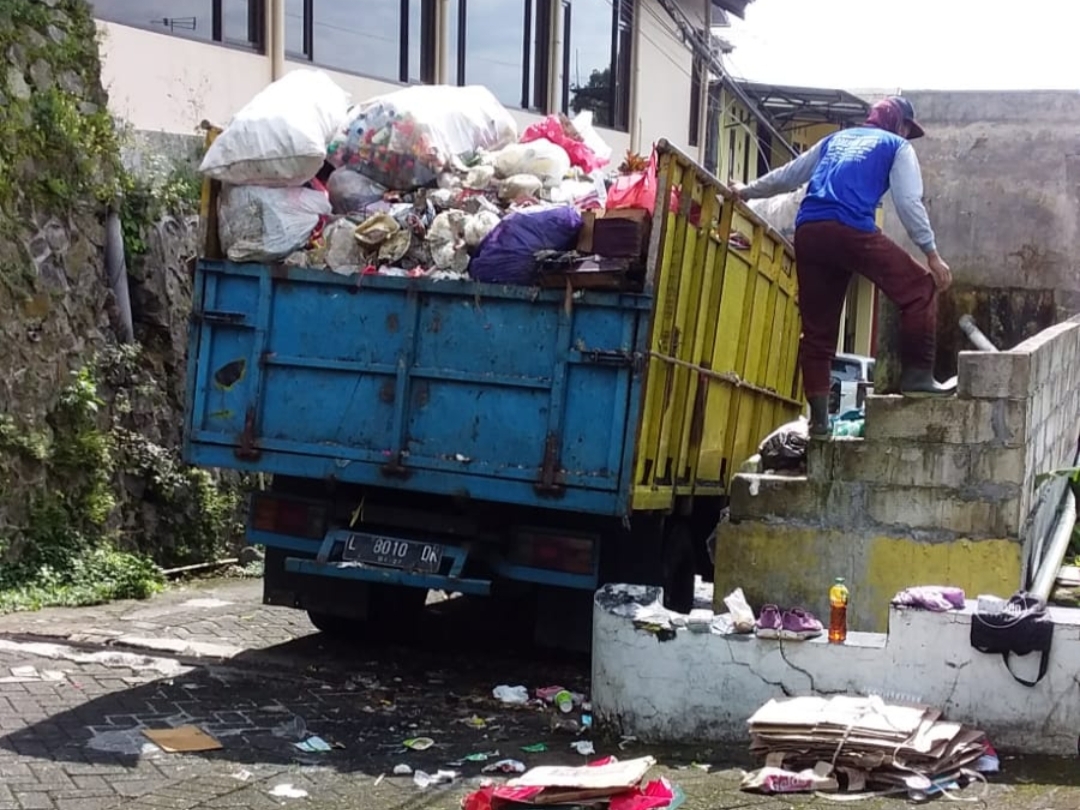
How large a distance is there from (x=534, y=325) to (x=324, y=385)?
3.38ft

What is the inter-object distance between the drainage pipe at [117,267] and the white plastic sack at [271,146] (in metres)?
2.75

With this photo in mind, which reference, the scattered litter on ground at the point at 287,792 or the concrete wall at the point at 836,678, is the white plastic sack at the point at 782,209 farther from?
the scattered litter on ground at the point at 287,792

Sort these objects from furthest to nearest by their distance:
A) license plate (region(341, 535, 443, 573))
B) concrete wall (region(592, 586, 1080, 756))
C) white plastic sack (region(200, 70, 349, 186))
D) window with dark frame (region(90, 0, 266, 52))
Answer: window with dark frame (region(90, 0, 266, 52))
white plastic sack (region(200, 70, 349, 186))
license plate (region(341, 535, 443, 573))
concrete wall (region(592, 586, 1080, 756))

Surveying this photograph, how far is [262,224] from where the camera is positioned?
20.9 feet

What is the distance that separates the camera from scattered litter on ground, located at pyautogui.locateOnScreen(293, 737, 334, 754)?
5203mm

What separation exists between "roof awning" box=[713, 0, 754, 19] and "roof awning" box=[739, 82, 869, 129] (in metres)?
1.03

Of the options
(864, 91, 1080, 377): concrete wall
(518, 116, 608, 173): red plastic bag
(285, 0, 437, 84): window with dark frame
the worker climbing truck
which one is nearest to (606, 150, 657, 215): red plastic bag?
the worker climbing truck

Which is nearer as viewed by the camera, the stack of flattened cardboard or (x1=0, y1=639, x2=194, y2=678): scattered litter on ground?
the stack of flattened cardboard

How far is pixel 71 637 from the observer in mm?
6906

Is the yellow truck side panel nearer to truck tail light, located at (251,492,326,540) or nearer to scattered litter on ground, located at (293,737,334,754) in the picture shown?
truck tail light, located at (251,492,326,540)

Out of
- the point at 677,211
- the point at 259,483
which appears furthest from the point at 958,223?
the point at 259,483

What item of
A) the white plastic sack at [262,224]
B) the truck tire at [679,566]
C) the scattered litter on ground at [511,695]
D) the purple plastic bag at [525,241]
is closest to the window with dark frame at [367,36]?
the white plastic sack at [262,224]

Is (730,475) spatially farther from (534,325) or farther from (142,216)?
(142,216)

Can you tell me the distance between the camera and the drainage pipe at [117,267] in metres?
8.94
